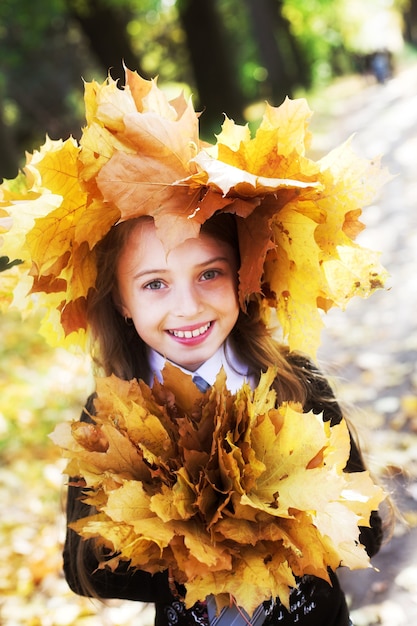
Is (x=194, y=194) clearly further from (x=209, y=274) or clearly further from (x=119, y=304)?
(x=119, y=304)

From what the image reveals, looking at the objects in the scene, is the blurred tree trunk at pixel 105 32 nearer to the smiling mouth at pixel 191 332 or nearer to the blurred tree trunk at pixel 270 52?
the blurred tree trunk at pixel 270 52

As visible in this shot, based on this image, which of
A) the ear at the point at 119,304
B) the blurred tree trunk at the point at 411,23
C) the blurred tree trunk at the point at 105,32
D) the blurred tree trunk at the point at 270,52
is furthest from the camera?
the blurred tree trunk at the point at 411,23

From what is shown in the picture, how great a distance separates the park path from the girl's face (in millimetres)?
470

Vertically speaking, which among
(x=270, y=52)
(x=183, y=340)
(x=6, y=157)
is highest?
(x=270, y=52)

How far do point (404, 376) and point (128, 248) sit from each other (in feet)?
10.6

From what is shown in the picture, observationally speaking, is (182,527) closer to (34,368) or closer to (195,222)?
(195,222)

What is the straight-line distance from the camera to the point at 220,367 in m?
1.90

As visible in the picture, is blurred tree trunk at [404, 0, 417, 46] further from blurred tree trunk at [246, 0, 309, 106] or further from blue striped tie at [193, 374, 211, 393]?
blue striped tie at [193, 374, 211, 393]

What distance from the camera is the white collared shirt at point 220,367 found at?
1899 mm

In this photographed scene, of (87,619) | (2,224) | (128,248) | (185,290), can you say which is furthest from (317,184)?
(87,619)

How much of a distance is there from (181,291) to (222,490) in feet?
1.72

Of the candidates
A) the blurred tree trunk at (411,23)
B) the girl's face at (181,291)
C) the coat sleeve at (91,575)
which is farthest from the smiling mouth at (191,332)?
the blurred tree trunk at (411,23)

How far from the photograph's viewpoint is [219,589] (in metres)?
1.42

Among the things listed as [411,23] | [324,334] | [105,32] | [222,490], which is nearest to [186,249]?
[222,490]
